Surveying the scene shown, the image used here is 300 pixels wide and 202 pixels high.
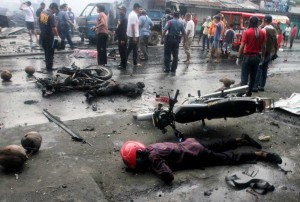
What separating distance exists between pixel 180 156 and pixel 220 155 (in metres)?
0.66

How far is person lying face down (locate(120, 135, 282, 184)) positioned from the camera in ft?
13.4

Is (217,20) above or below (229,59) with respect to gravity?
above

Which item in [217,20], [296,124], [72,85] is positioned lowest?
[296,124]

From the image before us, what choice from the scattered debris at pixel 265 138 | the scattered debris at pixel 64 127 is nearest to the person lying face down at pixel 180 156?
the scattered debris at pixel 265 138

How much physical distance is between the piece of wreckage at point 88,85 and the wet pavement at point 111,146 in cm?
19

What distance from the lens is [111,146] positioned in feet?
16.3

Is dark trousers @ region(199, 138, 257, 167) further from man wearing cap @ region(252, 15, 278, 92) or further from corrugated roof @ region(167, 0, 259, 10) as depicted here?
corrugated roof @ region(167, 0, 259, 10)

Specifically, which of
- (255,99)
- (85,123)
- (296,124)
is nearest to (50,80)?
(85,123)

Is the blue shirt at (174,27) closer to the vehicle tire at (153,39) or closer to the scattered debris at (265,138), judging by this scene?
the scattered debris at (265,138)

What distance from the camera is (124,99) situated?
24.7 ft

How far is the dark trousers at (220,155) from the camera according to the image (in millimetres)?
4422

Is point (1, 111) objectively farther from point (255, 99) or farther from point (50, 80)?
point (255, 99)

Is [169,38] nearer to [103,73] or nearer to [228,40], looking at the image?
[103,73]

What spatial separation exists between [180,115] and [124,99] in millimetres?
2625
